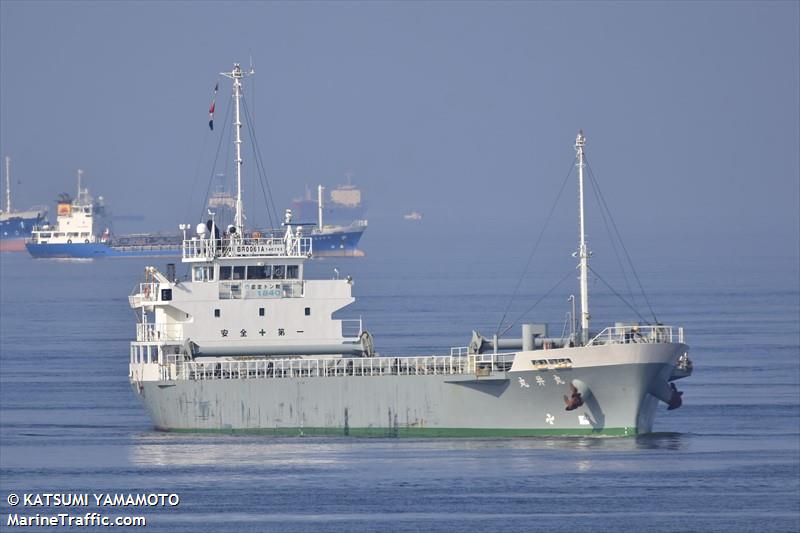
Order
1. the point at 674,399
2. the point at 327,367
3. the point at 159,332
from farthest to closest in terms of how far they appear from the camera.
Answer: the point at 159,332 < the point at 327,367 < the point at 674,399

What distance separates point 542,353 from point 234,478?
9.45 meters

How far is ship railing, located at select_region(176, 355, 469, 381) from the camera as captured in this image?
49.9 m

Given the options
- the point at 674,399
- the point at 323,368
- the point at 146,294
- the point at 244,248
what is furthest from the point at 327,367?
the point at 674,399

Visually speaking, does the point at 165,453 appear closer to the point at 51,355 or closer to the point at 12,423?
the point at 12,423

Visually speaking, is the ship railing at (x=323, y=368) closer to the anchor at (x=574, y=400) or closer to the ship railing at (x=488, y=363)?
the ship railing at (x=488, y=363)

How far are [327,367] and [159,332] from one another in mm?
6390

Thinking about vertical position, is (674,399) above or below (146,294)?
below

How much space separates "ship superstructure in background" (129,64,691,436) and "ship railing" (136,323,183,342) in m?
0.04

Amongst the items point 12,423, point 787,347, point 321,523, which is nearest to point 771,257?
point 787,347

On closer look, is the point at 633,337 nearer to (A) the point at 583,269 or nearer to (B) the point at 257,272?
(A) the point at 583,269

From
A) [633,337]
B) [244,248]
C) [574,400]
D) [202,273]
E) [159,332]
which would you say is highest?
[244,248]

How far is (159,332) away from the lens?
5406 cm

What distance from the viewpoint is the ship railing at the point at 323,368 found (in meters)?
49.9

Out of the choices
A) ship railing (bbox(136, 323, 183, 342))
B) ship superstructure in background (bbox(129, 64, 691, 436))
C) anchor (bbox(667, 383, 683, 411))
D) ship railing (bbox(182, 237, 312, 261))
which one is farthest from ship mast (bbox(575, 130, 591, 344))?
ship railing (bbox(136, 323, 183, 342))
